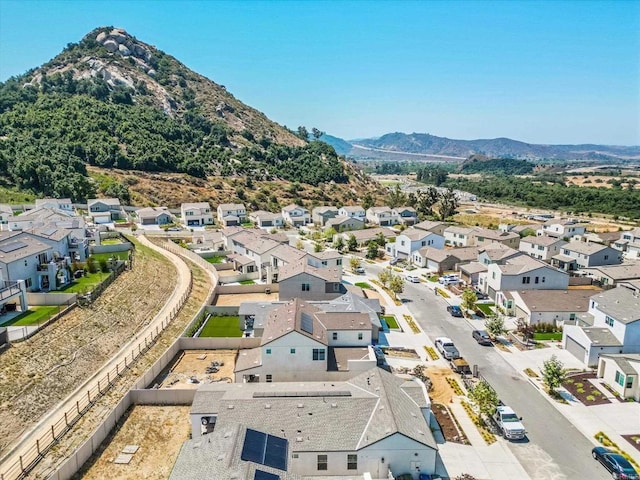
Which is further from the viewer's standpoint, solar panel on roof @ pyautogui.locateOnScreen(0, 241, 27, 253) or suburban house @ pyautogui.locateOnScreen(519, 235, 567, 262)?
suburban house @ pyautogui.locateOnScreen(519, 235, 567, 262)

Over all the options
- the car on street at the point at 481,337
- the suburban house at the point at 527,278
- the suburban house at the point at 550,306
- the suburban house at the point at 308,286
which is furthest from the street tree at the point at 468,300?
the suburban house at the point at 308,286

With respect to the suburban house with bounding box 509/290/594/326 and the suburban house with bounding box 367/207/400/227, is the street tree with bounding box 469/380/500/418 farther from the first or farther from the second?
the suburban house with bounding box 367/207/400/227

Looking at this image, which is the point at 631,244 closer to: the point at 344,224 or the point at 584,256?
the point at 584,256

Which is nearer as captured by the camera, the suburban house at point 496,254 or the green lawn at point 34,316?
the green lawn at point 34,316

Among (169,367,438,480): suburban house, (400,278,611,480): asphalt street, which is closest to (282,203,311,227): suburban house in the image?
(400,278,611,480): asphalt street

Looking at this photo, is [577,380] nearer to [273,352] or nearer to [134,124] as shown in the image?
[273,352]

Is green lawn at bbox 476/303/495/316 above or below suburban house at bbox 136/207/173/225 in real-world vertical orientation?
below

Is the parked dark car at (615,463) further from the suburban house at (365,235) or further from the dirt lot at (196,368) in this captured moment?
the suburban house at (365,235)
